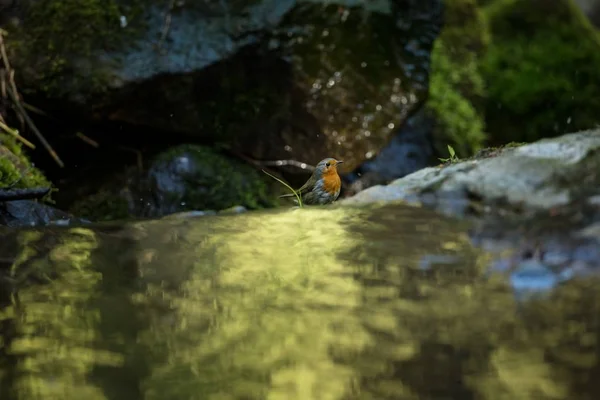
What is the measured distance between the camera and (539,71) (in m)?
7.59

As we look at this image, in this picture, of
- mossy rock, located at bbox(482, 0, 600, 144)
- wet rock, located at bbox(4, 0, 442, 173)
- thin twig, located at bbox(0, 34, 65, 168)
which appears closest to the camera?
thin twig, located at bbox(0, 34, 65, 168)

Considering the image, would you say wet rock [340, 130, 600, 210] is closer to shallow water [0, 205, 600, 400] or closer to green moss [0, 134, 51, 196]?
shallow water [0, 205, 600, 400]

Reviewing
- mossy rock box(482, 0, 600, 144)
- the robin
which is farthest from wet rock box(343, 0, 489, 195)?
the robin

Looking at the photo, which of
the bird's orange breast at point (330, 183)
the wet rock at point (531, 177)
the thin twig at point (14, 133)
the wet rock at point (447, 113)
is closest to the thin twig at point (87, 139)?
the thin twig at point (14, 133)

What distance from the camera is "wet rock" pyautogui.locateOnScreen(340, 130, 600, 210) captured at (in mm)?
1921

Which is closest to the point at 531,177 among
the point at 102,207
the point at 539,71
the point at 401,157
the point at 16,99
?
the point at 102,207

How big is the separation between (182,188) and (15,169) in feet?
4.37

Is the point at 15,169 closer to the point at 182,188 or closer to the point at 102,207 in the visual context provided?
the point at 102,207

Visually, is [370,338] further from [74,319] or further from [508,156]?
[508,156]

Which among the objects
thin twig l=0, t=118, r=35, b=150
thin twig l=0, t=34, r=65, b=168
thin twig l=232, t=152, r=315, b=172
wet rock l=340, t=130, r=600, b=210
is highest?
thin twig l=0, t=34, r=65, b=168

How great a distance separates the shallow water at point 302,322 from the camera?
4.10ft

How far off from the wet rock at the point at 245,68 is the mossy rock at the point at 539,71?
1.67 metres

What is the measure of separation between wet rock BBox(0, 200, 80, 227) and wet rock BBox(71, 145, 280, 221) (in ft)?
3.63

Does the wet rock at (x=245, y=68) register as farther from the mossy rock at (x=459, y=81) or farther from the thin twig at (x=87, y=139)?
the mossy rock at (x=459, y=81)
